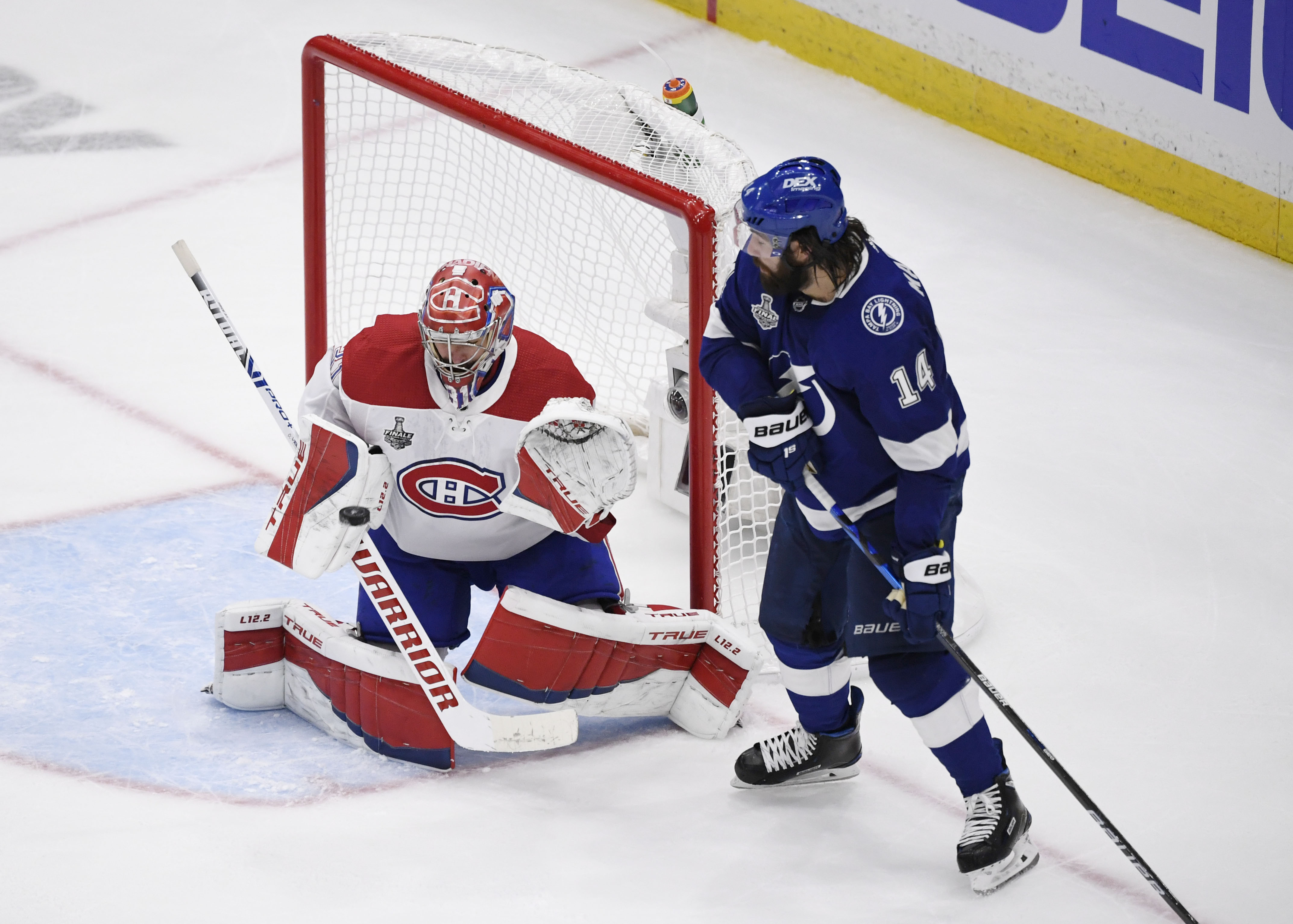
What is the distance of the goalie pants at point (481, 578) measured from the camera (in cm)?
317

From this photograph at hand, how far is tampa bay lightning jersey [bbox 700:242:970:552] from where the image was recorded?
99.0 inches

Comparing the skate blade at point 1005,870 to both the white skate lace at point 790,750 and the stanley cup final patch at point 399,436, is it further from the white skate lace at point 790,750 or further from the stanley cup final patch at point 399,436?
the stanley cup final patch at point 399,436

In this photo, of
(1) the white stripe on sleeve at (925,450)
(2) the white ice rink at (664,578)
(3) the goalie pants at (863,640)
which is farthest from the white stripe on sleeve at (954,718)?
(1) the white stripe on sleeve at (925,450)

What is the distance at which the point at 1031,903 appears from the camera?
2.81m

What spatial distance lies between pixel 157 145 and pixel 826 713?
4048 millimetres

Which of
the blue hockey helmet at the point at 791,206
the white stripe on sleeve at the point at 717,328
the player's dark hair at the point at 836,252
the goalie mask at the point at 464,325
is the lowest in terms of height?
the goalie mask at the point at 464,325

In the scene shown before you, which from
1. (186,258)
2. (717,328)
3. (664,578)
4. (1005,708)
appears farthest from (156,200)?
→ (1005,708)

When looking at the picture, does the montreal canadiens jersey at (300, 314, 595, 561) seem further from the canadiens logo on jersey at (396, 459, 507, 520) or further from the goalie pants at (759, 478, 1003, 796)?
the goalie pants at (759, 478, 1003, 796)

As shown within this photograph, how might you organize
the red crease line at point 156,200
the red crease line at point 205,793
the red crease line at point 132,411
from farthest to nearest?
the red crease line at point 156,200
the red crease line at point 132,411
the red crease line at point 205,793

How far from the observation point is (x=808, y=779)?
3.10m

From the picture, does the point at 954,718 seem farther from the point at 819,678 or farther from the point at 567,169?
the point at 567,169

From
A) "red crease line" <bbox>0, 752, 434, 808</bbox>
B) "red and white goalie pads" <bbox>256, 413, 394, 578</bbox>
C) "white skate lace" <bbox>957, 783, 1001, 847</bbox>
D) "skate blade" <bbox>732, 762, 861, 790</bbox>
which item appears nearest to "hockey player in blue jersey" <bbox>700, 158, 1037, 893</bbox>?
"white skate lace" <bbox>957, 783, 1001, 847</bbox>

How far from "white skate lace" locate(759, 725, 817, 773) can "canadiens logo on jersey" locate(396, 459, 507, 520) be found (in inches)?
25.9

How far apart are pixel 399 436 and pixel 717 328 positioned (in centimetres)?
63
